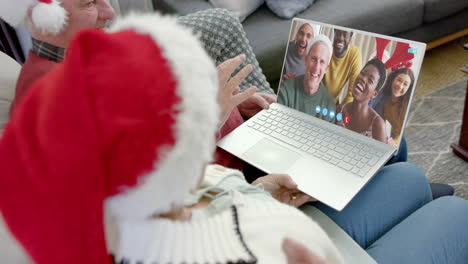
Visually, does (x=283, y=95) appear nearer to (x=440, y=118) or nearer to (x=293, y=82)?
(x=293, y=82)

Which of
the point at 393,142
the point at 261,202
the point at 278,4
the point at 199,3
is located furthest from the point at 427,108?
the point at 261,202

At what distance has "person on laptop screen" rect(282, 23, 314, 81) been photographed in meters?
0.99

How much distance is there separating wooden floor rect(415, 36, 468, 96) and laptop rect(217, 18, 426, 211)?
124 centimetres

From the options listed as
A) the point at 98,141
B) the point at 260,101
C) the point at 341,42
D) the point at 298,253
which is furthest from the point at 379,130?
the point at 98,141

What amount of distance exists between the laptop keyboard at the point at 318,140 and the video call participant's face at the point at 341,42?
211 millimetres

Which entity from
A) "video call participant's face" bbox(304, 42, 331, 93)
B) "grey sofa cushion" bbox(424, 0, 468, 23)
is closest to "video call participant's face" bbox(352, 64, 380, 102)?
"video call participant's face" bbox(304, 42, 331, 93)

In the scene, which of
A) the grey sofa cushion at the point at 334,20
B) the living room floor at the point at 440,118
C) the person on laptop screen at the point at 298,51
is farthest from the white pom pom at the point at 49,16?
the living room floor at the point at 440,118

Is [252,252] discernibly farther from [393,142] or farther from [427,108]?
[427,108]

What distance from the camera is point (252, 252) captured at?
57cm

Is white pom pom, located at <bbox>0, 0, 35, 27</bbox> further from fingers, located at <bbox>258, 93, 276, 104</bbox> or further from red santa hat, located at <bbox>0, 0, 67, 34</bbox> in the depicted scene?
fingers, located at <bbox>258, 93, 276, 104</bbox>

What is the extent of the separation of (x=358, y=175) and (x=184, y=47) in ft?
2.00

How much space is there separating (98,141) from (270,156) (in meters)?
0.64

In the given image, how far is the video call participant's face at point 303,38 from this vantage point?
39.0 inches

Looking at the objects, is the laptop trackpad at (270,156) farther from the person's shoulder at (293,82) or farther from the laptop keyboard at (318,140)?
the person's shoulder at (293,82)
